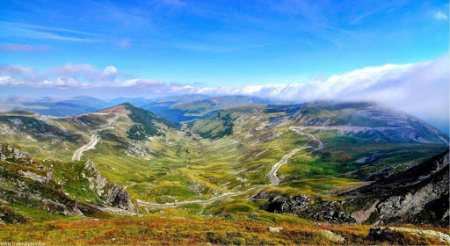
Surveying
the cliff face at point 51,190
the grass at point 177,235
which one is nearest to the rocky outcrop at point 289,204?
the cliff face at point 51,190

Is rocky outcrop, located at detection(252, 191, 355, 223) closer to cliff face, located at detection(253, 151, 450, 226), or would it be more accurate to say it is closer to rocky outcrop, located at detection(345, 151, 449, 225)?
cliff face, located at detection(253, 151, 450, 226)

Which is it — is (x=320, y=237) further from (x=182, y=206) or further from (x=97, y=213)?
(x=182, y=206)

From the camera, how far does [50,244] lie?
32.8 meters

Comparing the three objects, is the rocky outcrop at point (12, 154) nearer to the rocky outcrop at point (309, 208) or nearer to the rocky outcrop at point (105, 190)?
the rocky outcrop at point (105, 190)

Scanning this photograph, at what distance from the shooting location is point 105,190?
104 meters

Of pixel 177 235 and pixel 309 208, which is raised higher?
pixel 177 235

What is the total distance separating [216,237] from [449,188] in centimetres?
6377

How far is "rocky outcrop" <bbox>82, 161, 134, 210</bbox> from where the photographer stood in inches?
3981

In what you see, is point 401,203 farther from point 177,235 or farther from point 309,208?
point 177,235

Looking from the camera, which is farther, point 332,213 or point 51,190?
point 332,213

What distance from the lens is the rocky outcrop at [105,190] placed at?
10112cm

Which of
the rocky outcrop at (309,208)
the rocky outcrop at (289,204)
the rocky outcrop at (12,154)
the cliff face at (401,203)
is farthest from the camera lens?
the rocky outcrop at (289,204)

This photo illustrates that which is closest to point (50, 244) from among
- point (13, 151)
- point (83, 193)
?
point (83, 193)

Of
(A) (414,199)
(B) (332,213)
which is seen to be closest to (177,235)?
(A) (414,199)
